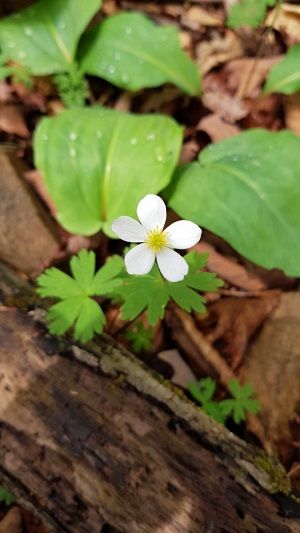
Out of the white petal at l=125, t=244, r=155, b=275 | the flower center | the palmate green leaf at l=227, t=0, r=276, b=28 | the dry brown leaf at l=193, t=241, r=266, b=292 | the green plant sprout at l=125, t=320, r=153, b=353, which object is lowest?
the green plant sprout at l=125, t=320, r=153, b=353

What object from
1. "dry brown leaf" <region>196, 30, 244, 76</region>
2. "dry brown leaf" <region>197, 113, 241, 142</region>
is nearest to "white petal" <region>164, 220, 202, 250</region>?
"dry brown leaf" <region>197, 113, 241, 142</region>

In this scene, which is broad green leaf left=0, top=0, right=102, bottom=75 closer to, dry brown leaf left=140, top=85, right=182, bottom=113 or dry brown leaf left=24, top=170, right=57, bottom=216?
dry brown leaf left=140, top=85, right=182, bottom=113

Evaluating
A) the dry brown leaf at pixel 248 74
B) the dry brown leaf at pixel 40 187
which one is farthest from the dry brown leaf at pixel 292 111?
the dry brown leaf at pixel 40 187

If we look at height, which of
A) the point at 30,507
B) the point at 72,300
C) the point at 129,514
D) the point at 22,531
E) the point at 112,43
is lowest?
the point at 22,531

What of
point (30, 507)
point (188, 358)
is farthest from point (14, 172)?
point (30, 507)

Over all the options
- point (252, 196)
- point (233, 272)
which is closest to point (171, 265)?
point (252, 196)

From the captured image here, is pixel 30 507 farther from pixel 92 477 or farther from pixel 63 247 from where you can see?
pixel 63 247

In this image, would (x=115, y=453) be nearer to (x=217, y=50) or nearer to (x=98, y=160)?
(x=98, y=160)
